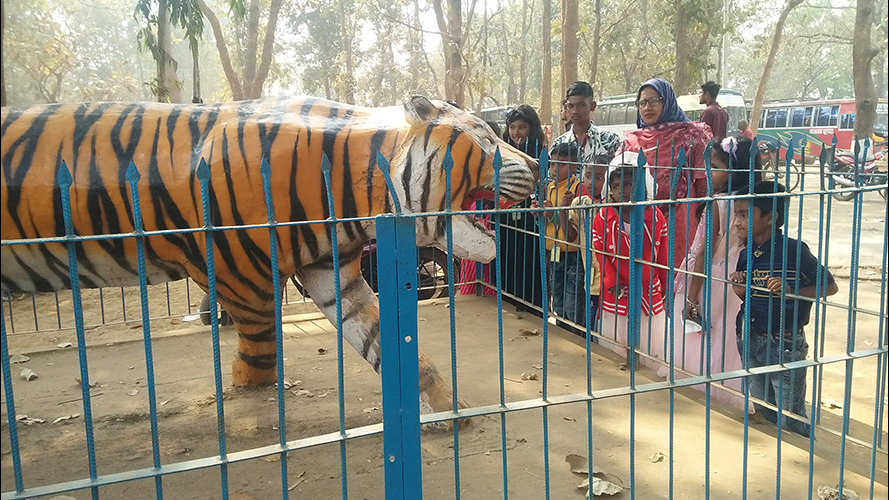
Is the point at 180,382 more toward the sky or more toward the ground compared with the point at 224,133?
more toward the ground

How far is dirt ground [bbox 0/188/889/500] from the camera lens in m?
2.84

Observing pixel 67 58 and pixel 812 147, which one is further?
pixel 812 147

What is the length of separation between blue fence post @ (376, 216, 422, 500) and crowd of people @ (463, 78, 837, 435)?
3.26 feet

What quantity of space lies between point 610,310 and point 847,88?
5605 cm

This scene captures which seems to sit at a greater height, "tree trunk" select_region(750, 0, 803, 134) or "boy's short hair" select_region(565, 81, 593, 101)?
"tree trunk" select_region(750, 0, 803, 134)

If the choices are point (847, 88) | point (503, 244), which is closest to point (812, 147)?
point (503, 244)

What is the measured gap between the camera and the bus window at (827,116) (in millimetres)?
22875

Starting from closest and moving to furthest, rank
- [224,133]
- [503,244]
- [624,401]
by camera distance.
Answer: [224,133], [624,401], [503,244]

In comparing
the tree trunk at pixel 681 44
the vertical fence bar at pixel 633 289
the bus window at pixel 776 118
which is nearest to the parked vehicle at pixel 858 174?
the vertical fence bar at pixel 633 289

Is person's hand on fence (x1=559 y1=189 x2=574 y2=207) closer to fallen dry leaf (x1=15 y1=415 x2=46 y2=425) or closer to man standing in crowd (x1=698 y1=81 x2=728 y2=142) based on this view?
fallen dry leaf (x1=15 y1=415 x2=46 y2=425)

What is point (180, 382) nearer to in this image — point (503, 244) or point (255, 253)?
point (255, 253)

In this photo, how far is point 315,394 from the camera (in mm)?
3879

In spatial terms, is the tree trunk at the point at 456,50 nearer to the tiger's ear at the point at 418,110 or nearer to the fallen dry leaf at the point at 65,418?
the tiger's ear at the point at 418,110

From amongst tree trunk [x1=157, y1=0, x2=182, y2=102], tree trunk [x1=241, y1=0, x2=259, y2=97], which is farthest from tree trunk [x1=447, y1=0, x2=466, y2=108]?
tree trunk [x1=157, y1=0, x2=182, y2=102]
